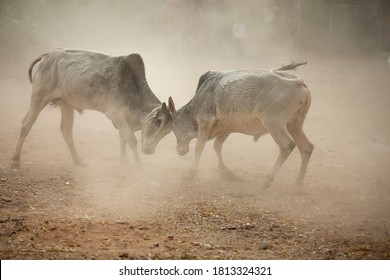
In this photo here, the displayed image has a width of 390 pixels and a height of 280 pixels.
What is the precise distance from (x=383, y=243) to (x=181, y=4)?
14652 mm

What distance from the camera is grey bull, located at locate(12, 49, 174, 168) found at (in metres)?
8.36

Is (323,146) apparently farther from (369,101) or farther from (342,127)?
(369,101)

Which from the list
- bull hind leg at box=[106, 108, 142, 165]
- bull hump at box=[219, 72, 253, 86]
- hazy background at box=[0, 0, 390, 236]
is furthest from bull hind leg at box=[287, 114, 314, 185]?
bull hind leg at box=[106, 108, 142, 165]

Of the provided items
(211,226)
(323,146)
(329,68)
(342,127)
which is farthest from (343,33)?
(211,226)

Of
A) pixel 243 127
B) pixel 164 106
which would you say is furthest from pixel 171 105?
pixel 243 127

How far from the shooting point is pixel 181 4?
1898cm

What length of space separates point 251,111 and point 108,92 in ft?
7.08

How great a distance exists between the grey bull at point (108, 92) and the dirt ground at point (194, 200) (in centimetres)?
59

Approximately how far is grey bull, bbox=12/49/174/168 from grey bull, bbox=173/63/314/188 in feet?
1.25

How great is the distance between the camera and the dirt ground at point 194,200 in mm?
5363

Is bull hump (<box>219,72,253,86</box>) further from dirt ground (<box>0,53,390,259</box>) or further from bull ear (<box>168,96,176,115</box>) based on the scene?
dirt ground (<box>0,53,390,259</box>)

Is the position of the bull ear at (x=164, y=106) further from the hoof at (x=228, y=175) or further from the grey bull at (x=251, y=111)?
the hoof at (x=228, y=175)

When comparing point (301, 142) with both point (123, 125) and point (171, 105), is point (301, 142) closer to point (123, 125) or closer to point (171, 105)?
point (171, 105)
